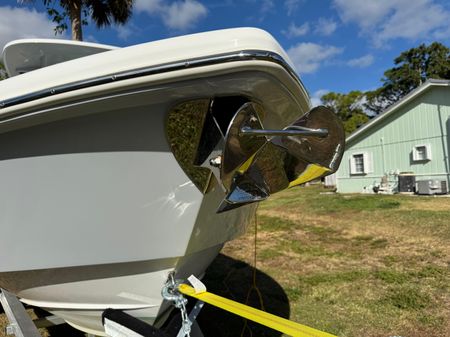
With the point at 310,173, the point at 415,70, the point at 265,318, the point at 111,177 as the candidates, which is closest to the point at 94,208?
the point at 111,177

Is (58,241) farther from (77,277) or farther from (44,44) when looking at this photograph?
(44,44)

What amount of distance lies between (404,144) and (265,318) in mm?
12875

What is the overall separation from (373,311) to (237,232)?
167 centimetres

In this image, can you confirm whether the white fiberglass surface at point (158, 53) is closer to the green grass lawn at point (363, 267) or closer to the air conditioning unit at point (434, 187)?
the green grass lawn at point (363, 267)

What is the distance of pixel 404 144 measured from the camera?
1286 centimetres

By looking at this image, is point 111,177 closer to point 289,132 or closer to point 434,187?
point 289,132

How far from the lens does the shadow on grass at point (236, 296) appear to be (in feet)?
9.99

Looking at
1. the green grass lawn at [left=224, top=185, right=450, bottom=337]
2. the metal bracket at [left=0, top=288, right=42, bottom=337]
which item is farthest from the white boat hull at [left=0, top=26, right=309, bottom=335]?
the green grass lawn at [left=224, top=185, right=450, bottom=337]

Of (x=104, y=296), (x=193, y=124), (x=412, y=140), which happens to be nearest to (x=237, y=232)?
(x=104, y=296)

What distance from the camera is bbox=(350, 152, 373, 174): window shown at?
14.0 meters

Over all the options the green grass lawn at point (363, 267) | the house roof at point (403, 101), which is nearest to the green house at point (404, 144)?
the house roof at point (403, 101)

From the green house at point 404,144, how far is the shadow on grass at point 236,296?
30.8ft

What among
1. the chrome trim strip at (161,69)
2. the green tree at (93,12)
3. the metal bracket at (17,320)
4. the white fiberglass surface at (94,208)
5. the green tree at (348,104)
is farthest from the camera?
the green tree at (348,104)

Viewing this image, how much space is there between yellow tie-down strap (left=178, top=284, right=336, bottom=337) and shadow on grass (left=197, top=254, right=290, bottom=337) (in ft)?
4.41
